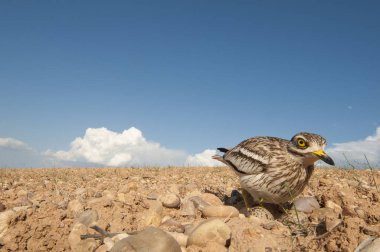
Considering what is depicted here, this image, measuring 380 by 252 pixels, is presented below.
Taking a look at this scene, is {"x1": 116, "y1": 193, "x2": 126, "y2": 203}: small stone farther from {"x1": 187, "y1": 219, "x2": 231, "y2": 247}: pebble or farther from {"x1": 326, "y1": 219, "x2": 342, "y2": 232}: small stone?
{"x1": 326, "y1": 219, "x2": 342, "y2": 232}: small stone

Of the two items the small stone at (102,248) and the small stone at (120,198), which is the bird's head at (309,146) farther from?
the small stone at (102,248)

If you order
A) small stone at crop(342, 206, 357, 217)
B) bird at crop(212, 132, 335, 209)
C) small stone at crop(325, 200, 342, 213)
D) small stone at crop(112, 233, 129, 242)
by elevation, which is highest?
bird at crop(212, 132, 335, 209)

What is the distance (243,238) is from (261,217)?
3.65 feet

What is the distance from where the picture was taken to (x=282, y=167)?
17.2ft

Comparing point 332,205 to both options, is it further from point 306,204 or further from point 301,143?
point 301,143

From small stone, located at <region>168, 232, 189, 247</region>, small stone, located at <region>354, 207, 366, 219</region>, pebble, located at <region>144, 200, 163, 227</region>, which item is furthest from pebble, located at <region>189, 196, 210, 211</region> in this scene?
small stone, located at <region>354, 207, 366, 219</region>

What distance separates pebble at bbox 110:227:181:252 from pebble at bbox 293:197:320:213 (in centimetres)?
259

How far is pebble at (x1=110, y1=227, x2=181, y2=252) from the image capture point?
321cm

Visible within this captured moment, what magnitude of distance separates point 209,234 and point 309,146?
220 cm

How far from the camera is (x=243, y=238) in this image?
3846mm

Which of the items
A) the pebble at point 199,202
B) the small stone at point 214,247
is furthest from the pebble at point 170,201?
the small stone at point 214,247

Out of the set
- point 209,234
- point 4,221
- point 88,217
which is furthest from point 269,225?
point 4,221

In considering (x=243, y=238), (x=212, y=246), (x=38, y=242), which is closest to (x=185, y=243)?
(x=212, y=246)

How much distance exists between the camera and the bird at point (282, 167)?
5.09 meters
